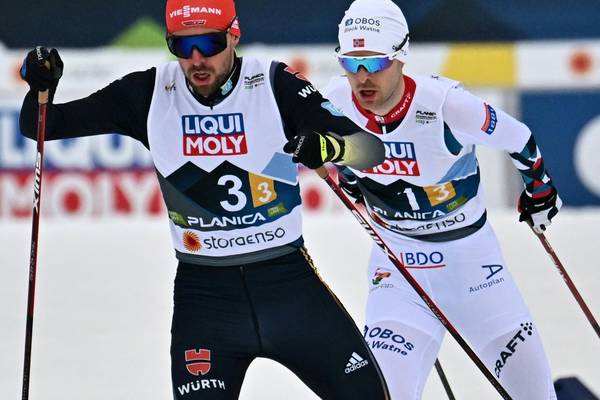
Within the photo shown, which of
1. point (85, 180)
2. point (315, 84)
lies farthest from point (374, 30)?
point (85, 180)

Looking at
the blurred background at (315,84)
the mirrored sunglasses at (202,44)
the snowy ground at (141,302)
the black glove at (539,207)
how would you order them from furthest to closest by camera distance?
1. the blurred background at (315,84)
2. the snowy ground at (141,302)
3. the black glove at (539,207)
4. the mirrored sunglasses at (202,44)

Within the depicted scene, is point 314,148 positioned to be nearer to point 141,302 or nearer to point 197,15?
point 197,15

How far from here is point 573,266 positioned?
342 inches

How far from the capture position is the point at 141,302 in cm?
803

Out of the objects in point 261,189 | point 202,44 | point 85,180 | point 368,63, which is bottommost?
point 261,189

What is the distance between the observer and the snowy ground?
6.27m

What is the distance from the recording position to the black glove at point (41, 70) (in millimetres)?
4098

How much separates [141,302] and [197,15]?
421 centimetres

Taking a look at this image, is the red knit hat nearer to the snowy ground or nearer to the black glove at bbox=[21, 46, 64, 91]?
the black glove at bbox=[21, 46, 64, 91]

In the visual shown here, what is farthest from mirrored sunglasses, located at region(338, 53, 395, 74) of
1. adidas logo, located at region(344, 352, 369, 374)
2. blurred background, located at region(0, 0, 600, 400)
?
blurred background, located at region(0, 0, 600, 400)

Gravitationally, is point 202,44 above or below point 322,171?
above

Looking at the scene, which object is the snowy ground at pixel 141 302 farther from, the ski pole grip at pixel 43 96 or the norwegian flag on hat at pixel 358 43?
the ski pole grip at pixel 43 96

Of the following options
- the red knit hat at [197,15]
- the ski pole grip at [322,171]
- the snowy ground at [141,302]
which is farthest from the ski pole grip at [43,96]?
the snowy ground at [141,302]

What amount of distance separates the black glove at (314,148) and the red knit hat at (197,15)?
0.45 meters
